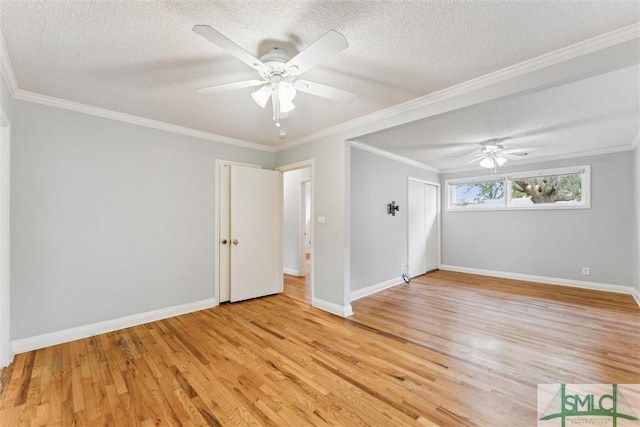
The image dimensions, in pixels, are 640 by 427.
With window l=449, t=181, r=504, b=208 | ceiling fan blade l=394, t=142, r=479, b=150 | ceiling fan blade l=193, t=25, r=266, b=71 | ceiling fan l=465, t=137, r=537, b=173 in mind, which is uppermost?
ceiling fan blade l=394, t=142, r=479, b=150

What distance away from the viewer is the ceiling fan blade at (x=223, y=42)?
130cm

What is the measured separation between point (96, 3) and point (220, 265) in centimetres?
308

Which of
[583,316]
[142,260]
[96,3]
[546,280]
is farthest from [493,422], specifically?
[546,280]

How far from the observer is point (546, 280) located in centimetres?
511

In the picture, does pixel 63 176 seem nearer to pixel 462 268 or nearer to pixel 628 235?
pixel 462 268

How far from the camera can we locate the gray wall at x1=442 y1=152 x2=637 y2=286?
4438 millimetres

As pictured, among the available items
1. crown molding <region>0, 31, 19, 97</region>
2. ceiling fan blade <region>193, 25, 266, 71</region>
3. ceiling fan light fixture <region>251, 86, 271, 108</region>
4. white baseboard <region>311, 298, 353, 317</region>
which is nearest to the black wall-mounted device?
white baseboard <region>311, 298, 353, 317</region>

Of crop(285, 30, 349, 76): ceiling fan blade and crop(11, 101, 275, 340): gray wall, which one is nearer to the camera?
crop(285, 30, 349, 76): ceiling fan blade

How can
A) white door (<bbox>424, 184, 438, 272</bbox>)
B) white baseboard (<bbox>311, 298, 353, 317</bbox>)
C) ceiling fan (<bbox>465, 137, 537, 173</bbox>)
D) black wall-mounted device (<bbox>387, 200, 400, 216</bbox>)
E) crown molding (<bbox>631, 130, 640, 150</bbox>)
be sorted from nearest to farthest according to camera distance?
white baseboard (<bbox>311, 298, 353, 317</bbox>) → crown molding (<bbox>631, 130, 640, 150</bbox>) → ceiling fan (<bbox>465, 137, 537, 173</bbox>) → black wall-mounted device (<bbox>387, 200, 400, 216</bbox>) → white door (<bbox>424, 184, 438, 272</bbox>)

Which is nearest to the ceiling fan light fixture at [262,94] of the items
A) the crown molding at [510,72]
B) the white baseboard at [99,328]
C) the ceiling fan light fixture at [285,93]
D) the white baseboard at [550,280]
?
the ceiling fan light fixture at [285,93]

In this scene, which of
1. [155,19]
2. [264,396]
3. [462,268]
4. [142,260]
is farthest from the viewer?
[462,268]

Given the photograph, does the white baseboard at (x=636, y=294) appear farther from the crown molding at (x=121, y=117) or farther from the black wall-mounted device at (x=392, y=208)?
the crown molding at (x=121, y=117)

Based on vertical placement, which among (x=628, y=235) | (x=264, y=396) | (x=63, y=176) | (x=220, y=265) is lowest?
(x=264, y=396)

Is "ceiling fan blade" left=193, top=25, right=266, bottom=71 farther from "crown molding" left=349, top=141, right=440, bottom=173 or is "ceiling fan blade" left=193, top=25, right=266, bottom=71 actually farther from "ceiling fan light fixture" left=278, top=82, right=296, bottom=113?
"crown molding" left=349, top=141, right=440, bottom=173
